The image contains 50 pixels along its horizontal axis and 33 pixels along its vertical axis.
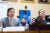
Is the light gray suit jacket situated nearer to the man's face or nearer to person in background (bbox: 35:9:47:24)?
the man's face

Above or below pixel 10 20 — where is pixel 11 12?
above

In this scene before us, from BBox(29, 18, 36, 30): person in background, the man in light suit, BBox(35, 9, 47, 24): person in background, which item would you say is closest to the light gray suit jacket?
the man in light suit

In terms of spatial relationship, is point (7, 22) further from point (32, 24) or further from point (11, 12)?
point (32, 24)

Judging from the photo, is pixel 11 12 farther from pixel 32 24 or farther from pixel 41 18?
pixel 41 18

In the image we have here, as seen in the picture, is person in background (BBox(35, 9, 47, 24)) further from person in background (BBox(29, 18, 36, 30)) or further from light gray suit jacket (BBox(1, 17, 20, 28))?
light gray suit jacket (BBox(1, 17, 20, 28))

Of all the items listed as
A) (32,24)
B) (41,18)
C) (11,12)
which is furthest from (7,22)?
(41,18)

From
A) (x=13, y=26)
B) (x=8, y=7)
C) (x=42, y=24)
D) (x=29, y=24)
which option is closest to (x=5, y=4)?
(x=8, y=7)

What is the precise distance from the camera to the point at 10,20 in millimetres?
1613

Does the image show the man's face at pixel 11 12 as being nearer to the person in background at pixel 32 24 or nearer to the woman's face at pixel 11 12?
the woman's face at pixel 11 12

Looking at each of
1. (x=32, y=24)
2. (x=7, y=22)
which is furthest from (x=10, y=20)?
(x=32, y=24)

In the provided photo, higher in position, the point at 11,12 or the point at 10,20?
the point at 11,12

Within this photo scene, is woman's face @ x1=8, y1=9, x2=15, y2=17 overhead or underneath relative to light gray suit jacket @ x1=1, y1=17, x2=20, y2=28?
overhead

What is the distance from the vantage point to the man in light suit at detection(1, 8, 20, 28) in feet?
5.20

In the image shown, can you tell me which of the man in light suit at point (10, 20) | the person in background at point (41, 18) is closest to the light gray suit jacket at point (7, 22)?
the man in light suit at point (10, 20)
